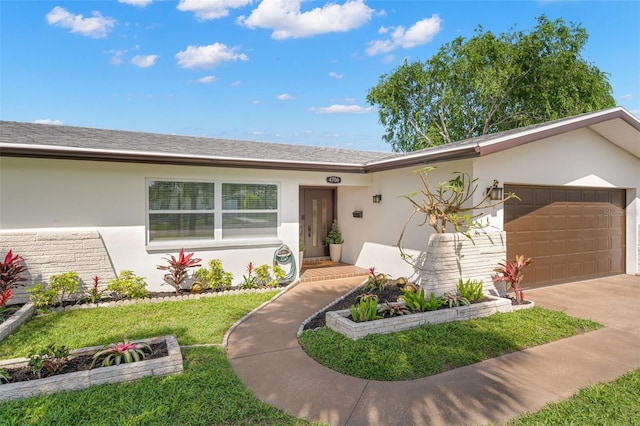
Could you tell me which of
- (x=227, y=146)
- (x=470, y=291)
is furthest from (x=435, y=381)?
(x=227, y=146)

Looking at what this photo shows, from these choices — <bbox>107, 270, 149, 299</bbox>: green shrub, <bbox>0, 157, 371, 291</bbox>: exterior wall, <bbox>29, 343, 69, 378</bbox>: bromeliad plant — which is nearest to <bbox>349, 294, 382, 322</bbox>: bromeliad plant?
<bbox>29, 343, 69, 378</bbox>: bromeliad plant

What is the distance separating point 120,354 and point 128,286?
344 centimetres

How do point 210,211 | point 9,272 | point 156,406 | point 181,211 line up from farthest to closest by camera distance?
point 210,211
point 181,211
point 9,272
point 156,406

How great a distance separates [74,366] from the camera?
4.01 meters

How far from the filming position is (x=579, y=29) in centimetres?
2333

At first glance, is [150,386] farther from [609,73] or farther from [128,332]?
[609,73]

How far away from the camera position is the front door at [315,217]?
37.1 feet

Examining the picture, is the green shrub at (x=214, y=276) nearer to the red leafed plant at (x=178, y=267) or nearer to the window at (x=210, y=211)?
the red leafed plant at (x=178, y=267)

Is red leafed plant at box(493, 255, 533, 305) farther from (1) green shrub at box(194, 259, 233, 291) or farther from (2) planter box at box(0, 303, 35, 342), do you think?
(2) planter box at box(0, 303, 35, 342)

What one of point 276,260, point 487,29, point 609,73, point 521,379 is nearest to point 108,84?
point 276,260

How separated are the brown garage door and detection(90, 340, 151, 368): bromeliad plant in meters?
7.30

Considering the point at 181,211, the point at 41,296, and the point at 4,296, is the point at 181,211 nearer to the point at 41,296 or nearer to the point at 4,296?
the point at 41,296

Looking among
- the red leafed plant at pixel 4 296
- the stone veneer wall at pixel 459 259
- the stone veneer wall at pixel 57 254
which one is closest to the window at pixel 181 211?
the stone veneer wall at pixel 57 254

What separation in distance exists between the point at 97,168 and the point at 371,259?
690 centimetres
